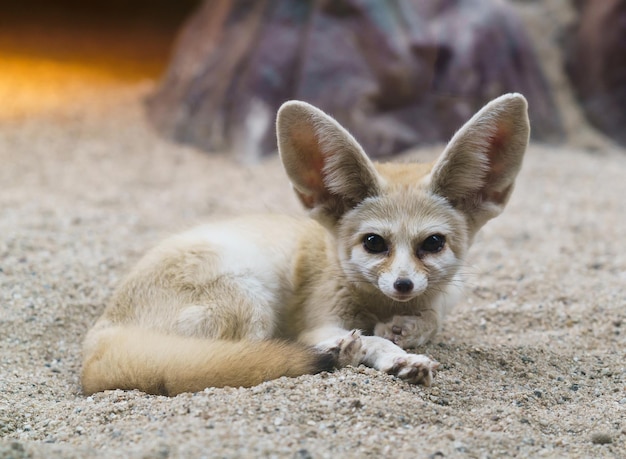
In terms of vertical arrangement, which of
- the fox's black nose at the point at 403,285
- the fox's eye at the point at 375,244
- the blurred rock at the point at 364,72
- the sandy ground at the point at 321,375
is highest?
the blurred rock at the point at 364,72

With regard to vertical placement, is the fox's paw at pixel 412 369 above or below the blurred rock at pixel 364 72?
below

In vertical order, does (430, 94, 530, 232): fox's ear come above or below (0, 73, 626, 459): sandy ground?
above

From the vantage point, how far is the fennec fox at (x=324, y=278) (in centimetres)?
241

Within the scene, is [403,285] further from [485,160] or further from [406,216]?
[485,160]

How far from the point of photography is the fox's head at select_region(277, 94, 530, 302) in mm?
2602

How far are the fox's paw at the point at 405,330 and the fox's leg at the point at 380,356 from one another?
136 mm

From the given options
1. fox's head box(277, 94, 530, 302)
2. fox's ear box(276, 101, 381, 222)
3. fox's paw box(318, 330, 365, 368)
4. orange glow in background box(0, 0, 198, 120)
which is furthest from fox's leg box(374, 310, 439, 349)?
orange glow in background box(0, 0, 198, 120)

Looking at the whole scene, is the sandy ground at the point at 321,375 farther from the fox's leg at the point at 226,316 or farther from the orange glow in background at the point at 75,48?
the orange glow in background at the point at 75,48

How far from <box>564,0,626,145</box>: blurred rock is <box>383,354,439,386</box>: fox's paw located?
18.0ft

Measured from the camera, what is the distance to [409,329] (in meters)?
2.75

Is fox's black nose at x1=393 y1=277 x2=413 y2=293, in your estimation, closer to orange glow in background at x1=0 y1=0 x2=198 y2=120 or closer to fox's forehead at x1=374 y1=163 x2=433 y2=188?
fox's forehead at x1=374 y1=163 x2=433 y2=188

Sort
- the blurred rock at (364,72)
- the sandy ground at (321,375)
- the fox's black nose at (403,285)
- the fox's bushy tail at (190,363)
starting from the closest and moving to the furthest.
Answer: the sandy ground at (321,375)
the fox's bushy tail at (190,363)
the fox's black nose at (403,285)
the blurred rock at (364,72)

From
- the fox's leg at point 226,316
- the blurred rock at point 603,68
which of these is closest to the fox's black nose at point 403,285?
the fox's leg at point 226,316

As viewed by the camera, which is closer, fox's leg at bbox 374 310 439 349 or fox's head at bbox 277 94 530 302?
fox's head at bbox 277 94 530 302
